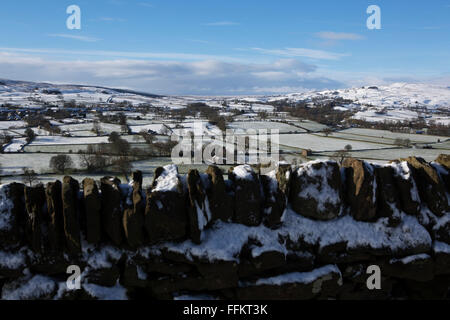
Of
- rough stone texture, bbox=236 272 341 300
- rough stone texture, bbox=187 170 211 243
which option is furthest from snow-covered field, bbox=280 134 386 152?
rough stone texture, bbox=187 170 211 243

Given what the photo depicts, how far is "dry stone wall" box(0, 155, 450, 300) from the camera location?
1295 cm

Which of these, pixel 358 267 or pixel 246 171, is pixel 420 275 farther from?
pixel 246 171

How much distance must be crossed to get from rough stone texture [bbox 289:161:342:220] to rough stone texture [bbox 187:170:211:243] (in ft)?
14.2

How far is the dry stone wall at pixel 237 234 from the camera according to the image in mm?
12945

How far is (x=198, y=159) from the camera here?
198 feet

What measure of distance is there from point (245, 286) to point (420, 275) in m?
7.83

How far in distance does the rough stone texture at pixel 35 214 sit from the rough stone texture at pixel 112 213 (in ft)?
8.02

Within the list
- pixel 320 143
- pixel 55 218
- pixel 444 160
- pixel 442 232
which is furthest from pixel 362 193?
pixel 320 143

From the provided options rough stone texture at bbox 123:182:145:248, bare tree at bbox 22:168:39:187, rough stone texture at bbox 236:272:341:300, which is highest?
rough stone texture at bbox 123:182:145:248

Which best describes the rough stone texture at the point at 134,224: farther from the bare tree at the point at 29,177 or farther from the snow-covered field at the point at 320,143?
the snow-covered field at the point at 320,143

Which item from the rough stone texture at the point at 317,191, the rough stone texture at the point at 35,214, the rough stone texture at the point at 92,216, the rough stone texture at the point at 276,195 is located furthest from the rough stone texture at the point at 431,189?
the rough stone texture at the point at 35,214

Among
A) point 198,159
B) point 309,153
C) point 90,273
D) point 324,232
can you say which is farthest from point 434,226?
point 309,153

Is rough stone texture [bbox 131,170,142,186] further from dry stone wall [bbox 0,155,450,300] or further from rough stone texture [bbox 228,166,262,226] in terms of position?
rough stone texture [bbox 228,166,262,226]

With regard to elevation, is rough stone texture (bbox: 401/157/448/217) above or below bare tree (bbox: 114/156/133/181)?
above
